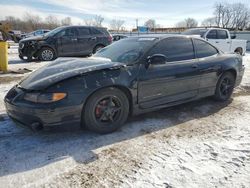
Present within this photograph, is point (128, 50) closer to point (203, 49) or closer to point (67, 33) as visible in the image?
point (203, 49)

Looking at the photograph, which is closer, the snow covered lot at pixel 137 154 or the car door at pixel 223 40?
the snow covered lot at pixel 137 154

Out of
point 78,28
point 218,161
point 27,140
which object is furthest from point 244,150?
point 78,28

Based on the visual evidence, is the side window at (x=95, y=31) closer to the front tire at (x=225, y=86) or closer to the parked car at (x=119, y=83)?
the parked car at (x=119, y=83)

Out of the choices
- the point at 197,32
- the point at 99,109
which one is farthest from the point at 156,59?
the point at 197,32

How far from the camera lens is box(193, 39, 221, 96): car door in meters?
5.07

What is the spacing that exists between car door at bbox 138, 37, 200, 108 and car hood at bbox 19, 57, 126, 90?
560 millimetres

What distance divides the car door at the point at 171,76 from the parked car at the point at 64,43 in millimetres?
8540

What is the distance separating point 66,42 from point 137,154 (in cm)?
1009

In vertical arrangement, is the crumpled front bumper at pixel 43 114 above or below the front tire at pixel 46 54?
below

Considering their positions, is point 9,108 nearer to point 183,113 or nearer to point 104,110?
point 104,110

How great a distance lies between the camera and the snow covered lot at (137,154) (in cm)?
283

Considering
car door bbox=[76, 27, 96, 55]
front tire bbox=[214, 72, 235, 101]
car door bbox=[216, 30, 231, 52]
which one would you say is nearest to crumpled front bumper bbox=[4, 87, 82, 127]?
front tire bbox=[214, 72, 235, 101]

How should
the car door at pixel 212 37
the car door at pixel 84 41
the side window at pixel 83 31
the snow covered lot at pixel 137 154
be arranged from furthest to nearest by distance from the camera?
the car door at pixel 212 37 < the side window at pixel 83 31 < the car door at pixel 84 41 < the snow covered lot at pixel 137 154

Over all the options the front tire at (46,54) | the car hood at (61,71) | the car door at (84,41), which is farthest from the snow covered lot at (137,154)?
the car door at (84,41)
